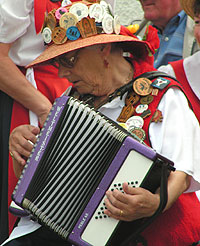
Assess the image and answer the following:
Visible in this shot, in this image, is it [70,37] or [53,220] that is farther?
[70,37]

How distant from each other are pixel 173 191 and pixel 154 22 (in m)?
2.31

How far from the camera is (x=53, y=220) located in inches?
92.3

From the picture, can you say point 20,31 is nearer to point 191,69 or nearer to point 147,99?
point 147,99

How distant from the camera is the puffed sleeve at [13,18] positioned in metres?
2.65

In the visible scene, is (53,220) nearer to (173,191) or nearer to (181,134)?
(173,191)

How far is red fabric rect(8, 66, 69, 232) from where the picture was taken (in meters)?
2.80

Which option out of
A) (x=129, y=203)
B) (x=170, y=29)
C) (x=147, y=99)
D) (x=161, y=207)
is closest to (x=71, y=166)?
(x=129, y=203)

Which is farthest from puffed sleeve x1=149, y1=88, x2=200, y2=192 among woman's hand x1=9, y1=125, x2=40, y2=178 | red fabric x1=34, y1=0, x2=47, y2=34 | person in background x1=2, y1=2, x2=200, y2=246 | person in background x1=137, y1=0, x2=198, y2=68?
person in background x1=137, y1=0, x2=198, y2=68

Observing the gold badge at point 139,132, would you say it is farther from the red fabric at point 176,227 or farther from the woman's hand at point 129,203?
the woman's hand at point 129,203

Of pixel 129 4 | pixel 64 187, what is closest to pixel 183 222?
pixel 64 187

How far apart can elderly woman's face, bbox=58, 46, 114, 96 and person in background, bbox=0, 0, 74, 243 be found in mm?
195

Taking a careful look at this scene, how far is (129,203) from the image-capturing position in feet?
7.29

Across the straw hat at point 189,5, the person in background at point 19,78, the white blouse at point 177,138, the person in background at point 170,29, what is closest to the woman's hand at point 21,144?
the person in background at point 19,78

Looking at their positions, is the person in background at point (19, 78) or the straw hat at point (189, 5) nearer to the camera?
the person in background at point (19, 78)
